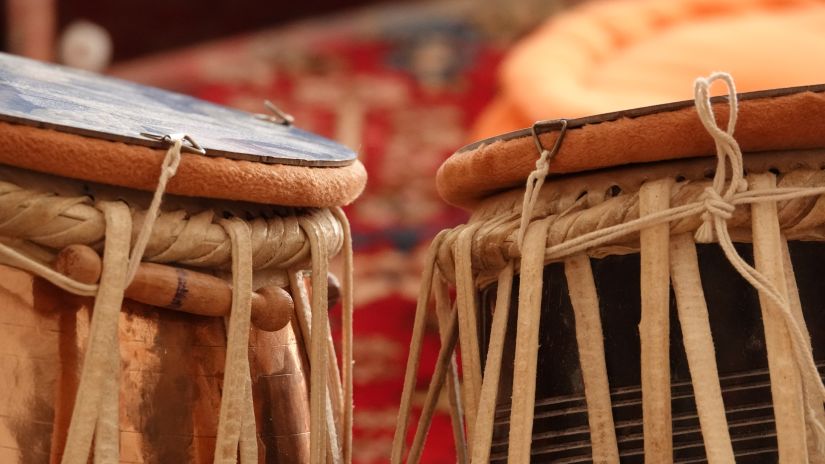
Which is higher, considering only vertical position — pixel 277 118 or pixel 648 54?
pixel 648 54

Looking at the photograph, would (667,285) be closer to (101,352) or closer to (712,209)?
(712,209)

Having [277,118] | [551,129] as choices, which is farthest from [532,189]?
[277,118]

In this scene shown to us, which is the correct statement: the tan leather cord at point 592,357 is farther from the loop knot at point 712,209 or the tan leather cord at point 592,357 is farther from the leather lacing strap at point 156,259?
the leather lacing strap at point 156,259

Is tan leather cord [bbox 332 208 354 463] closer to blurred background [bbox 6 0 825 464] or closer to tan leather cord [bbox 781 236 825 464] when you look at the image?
tan leather cord [bbox 781 236 825 464]

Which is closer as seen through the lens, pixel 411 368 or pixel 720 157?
pixel 720 157

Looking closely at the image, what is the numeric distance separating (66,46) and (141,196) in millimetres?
2155

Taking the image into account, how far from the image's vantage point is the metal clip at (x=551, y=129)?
98 centimetres

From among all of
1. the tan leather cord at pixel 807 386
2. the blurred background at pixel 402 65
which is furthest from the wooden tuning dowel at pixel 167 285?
the blurred background at pixel 402 65

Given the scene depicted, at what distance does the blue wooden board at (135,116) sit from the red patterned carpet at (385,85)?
5.89 feet

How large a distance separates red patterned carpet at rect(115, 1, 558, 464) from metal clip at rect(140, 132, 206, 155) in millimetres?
2112

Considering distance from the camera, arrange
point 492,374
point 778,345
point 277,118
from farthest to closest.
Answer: point 277,118 → point 492,374 → point 778,345

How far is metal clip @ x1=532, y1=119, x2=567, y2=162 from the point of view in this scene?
3.21ft

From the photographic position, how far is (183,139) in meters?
0.98

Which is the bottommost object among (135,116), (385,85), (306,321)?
(306,321)
